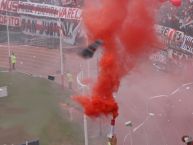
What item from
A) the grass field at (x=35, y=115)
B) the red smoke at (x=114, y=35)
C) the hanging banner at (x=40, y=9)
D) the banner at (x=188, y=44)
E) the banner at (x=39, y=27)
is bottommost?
the grass field at (x=35, y=115)

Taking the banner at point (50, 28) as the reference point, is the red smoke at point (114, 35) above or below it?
above

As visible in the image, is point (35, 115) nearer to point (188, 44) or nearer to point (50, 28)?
point (188, 44)

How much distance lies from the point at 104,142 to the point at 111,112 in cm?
922

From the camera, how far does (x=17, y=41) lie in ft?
142

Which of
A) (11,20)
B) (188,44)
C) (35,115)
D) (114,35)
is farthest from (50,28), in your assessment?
(114,35)

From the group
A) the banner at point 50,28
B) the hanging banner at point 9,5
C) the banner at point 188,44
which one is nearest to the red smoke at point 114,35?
the banner at point 188,44

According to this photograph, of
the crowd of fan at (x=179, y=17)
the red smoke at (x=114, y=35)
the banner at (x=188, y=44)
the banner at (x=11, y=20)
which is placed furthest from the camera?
the banner at (x=11, y=20)

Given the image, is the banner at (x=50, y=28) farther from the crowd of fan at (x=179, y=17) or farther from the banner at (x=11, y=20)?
the crowd of fan at (x=179, y=17)

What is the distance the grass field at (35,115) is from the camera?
22859 mm

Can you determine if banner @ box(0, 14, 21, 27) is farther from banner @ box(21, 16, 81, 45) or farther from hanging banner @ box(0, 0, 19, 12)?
hanging banner @ box(0, 0, 19, 12)

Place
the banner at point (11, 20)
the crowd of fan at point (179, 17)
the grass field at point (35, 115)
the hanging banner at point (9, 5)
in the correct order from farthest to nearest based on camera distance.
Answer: the banner at point (11, 20) < the hanging banner at point (9, 5) < the crowd of fan at point (179, 17) < the grass field at point (35, 115)

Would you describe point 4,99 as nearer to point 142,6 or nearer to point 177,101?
point 177,101

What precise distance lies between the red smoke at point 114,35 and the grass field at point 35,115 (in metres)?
9.27

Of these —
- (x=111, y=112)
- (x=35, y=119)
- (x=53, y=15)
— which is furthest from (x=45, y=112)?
(x=53, y=15)
